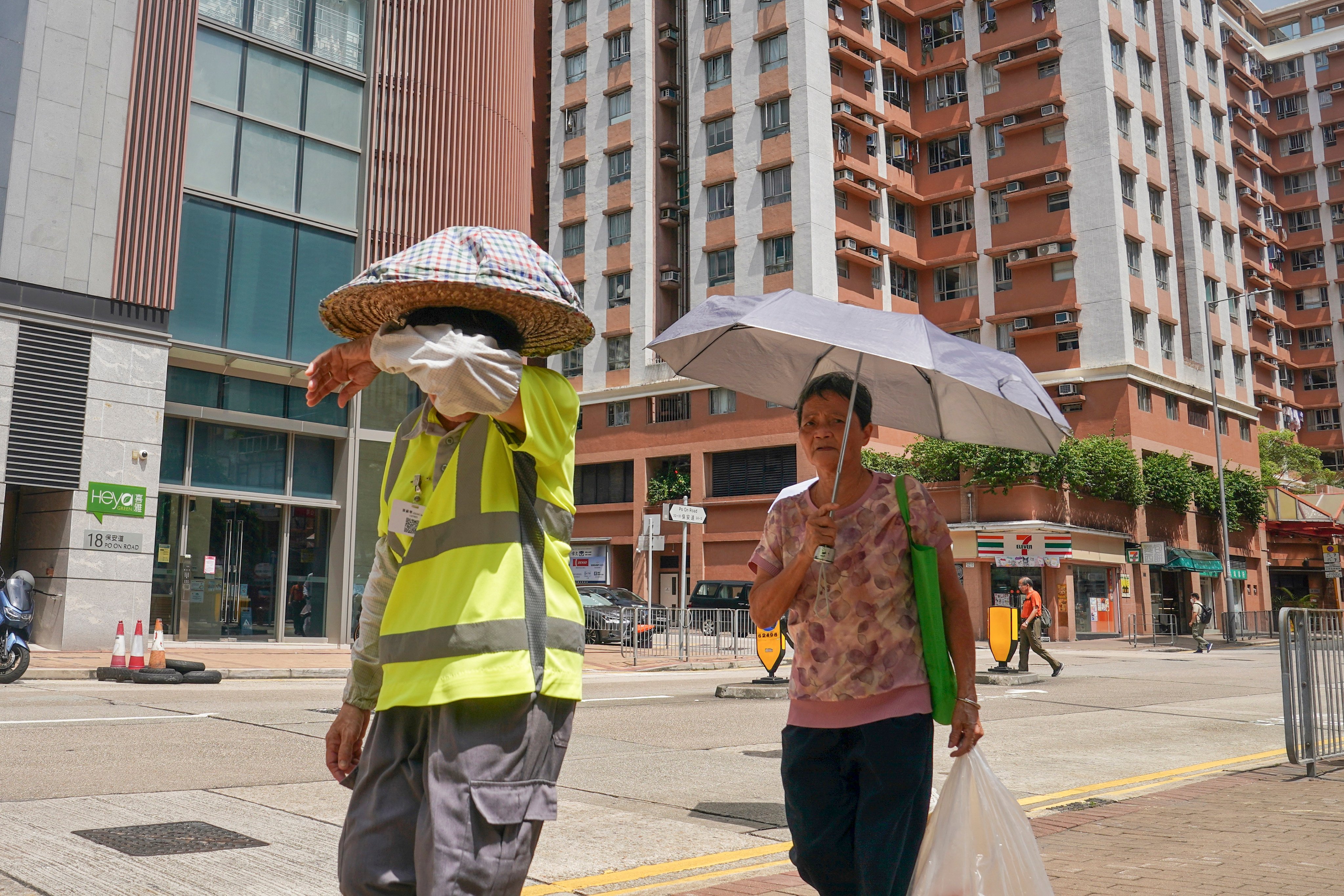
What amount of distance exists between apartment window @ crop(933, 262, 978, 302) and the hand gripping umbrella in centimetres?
4292

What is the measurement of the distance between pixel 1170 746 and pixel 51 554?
17.4 metres

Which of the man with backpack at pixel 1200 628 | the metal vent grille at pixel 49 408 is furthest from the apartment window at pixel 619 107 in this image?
the metal vent grille at pixel 49 408

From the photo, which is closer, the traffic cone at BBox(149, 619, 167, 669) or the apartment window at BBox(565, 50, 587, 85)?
the traffic cone at BBox(149, 619, 167, 669)

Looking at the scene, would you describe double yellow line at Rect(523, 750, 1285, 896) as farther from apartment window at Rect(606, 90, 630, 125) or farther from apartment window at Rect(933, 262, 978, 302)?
apartment window at Rect(606, 90, 630, 125)

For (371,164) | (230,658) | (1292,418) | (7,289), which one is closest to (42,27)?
(7,289)

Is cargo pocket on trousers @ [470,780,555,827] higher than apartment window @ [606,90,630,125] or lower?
lower

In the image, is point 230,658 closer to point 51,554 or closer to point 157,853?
point 51,554

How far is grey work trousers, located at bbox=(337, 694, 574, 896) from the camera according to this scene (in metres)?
2.19

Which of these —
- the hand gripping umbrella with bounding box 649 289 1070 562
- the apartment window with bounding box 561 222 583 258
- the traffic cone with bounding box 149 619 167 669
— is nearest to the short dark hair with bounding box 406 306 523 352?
the hand gripping umbrella with bounding box 649 289 1070 562

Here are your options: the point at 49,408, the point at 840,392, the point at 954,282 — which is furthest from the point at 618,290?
the point at 840,392

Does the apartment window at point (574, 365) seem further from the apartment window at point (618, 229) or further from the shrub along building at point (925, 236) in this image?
the apartment window at point (618, 229)

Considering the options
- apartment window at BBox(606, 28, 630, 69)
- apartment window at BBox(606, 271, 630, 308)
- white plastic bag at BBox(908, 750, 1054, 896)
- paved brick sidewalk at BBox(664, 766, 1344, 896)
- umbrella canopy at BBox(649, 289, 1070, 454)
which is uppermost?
apartment window at BBox(606, 28, 630, 69)

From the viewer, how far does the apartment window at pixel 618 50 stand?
48.4 m

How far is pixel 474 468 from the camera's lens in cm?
243
